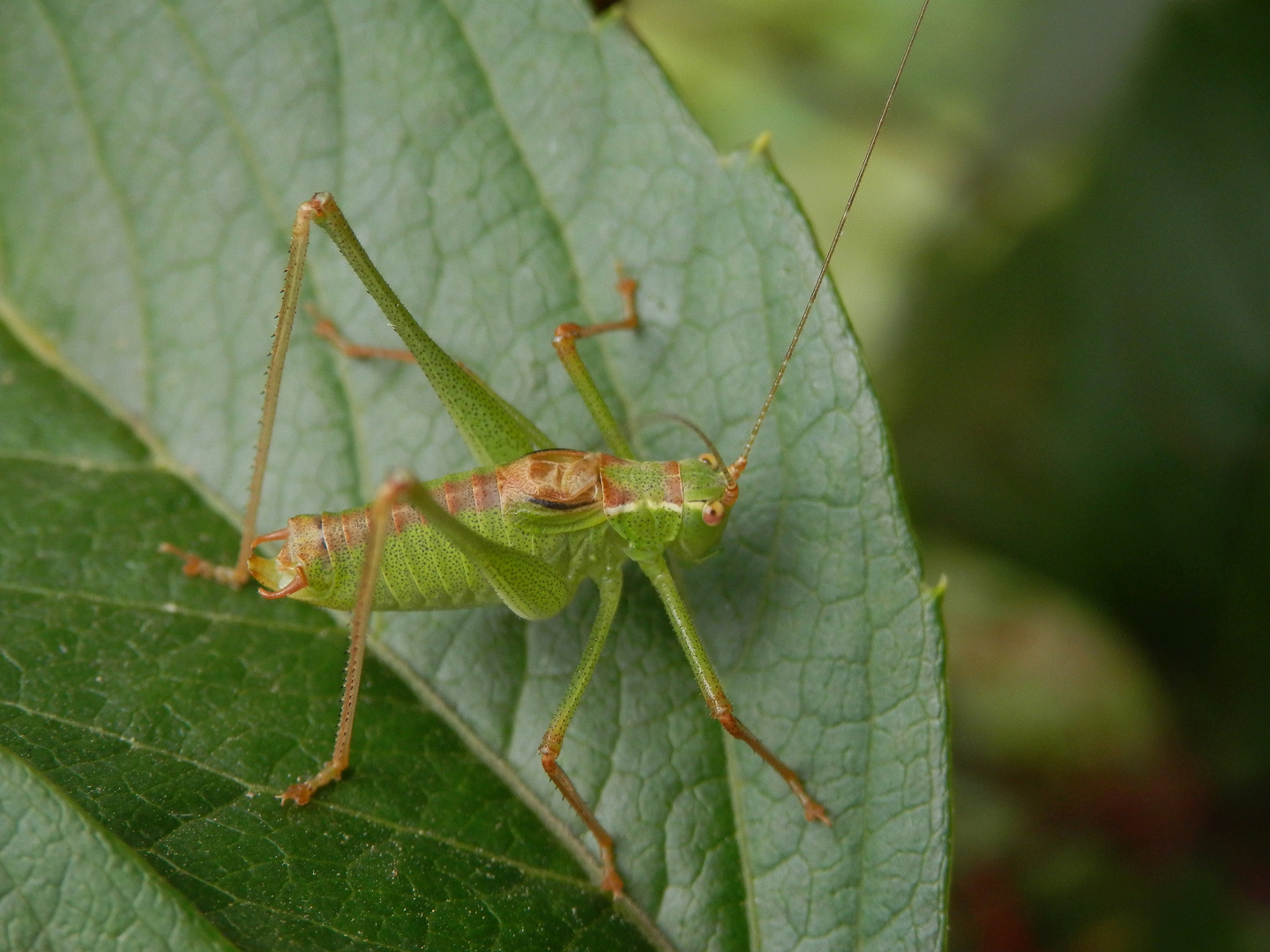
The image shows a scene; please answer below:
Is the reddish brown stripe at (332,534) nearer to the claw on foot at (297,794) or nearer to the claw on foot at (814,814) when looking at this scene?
the claw on foot at (297,794)

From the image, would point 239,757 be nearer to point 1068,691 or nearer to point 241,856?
point 241,856

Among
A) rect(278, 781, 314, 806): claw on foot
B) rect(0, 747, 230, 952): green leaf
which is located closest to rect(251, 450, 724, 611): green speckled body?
rect(278, 781, 314, 806): claw on foot

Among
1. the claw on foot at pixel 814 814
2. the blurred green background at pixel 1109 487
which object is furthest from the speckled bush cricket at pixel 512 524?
the blurred green background at pixel 1109 487

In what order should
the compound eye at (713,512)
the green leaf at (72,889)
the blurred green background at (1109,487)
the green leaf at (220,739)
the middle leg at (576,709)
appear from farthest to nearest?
the blurred green background at (1109,487) < the compound eye at (713,512) < the middle leg at (576,709) < the green leaf at (220,739) < the green leaf at (72,889)

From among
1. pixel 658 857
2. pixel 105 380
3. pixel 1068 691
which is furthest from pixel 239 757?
pixel 1068 691

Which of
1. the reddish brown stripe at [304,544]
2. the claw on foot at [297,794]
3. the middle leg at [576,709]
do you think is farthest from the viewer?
the reddish brown stripe at [304,544]

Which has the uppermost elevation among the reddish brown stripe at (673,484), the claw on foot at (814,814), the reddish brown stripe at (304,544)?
the reddish brown stripe at (673,484)

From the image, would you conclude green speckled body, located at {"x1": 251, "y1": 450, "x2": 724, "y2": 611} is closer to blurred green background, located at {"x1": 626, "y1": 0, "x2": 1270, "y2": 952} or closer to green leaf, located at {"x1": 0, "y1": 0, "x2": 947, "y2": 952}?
green leaf, located at {"x1": 0, "y1": 0, "x2": 947, "y2": 952}
